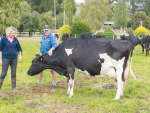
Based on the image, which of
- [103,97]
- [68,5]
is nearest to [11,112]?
[103,97]

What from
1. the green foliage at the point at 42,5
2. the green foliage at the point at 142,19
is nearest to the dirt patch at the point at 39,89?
the green foliage at the point at 142,19

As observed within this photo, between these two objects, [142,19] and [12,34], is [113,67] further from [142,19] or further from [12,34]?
[142,19]

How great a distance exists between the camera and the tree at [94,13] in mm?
41281

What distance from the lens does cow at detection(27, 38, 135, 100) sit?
5.70 meters

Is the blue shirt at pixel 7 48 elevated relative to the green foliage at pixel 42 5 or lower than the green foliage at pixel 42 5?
lower

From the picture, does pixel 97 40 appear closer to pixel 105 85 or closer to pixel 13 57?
pixel 105 85

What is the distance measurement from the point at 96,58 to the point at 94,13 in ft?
124

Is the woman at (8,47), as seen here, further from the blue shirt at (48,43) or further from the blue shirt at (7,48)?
the blue shirt at (48,43)

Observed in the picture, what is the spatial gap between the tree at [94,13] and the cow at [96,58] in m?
34.2

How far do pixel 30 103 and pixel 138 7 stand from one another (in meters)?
84.8

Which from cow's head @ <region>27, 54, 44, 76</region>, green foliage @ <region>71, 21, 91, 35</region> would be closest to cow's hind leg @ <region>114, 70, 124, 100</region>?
cow's head @ <region>27, 54, 44, 76</region>

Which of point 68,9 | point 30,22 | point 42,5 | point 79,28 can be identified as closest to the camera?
point 79,28

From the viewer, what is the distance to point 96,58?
18.9 feet

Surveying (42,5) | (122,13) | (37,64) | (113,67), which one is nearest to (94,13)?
(122,13)
